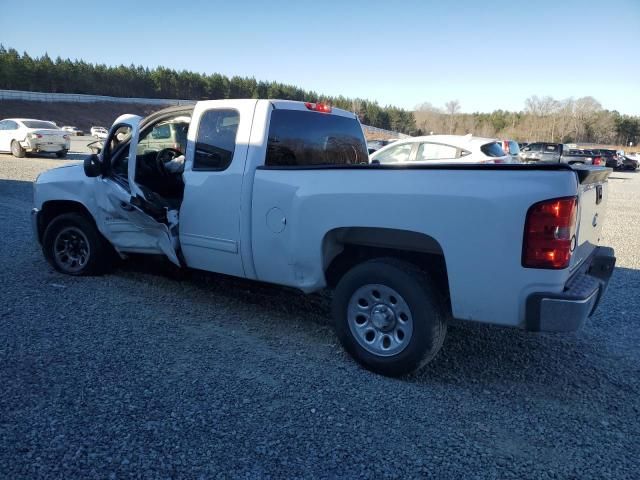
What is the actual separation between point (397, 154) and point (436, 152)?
3.38ft

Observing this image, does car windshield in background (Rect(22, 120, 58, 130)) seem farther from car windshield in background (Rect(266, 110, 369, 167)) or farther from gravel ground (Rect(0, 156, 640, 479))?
car windshield in background (Rect(266, 110, 369, 167))

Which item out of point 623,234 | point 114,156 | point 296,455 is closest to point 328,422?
point 296,455

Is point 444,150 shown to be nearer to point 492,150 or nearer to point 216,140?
point 492,150

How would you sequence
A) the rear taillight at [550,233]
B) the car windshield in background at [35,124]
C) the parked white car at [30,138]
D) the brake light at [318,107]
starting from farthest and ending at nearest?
1. the car windshield in background at [35,124]
2. the parked white car at [30,138]
3. the brake light at [318,107]
4. the rear taillight at [550,233]

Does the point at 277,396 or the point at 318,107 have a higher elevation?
the point at 318,107

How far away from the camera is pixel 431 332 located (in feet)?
10.7

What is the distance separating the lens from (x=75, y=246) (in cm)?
556

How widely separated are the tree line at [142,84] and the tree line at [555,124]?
35.6 ft

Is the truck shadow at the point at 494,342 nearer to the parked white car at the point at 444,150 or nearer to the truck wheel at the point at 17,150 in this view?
the parked white car at the point at 444,150

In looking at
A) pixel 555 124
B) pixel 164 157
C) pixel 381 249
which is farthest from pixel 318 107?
pixel 555 124

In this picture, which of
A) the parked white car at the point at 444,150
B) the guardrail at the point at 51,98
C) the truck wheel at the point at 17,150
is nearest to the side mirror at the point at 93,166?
the parked white car at the point at 444,150

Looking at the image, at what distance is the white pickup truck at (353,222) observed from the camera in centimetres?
290

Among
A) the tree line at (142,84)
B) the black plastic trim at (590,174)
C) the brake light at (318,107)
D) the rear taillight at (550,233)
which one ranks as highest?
the tree line at (142,84)

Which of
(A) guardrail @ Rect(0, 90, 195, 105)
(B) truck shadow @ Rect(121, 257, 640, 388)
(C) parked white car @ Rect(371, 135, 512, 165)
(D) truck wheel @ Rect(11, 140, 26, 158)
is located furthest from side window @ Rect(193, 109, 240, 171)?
(A) guardrail @ Rect(0, 90, 195, 105)
